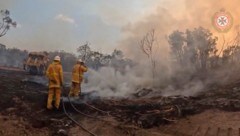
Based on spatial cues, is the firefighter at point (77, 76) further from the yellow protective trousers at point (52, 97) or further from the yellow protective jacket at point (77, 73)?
the yellow protective trousers at point (52, 97)

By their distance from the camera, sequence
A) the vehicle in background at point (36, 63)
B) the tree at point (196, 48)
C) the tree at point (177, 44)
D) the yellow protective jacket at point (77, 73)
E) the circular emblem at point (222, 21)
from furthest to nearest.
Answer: the tree at point (177, 44) < the vehicle in background at point (36, 63) < the circular emblem at point (222, 21) < the tree at point (196, 48) < the yellow protective jacket at point (77, 73)

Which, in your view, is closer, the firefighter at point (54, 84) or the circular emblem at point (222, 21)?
the firefighter at point (54, 84)

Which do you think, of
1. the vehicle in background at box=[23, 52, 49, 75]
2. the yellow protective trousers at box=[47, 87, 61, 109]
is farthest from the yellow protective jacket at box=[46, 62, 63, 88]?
the vehicle in background at box=[23, 52, 49, 75]

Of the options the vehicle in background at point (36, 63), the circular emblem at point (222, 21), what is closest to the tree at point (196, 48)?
the circular emblem at point (222, 21)

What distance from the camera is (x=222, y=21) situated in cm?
2414

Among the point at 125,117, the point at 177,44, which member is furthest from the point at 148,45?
the point at 125,117

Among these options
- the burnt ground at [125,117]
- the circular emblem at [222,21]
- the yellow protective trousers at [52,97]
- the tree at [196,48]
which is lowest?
the burnt ground at [125,117]

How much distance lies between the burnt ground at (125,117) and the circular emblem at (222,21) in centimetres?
1134

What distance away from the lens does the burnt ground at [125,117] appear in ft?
33.0

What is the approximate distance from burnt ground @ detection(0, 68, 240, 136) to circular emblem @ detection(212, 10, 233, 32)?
11.3 metres

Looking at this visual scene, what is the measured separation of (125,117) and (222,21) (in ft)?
50.2

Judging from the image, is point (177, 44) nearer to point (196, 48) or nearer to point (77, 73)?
point (196, 48)

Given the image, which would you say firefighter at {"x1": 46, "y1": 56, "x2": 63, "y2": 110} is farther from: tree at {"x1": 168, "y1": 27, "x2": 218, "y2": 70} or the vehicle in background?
tree at {"x1": 168, "y1": 27, "x2": 218, "y2": 70}

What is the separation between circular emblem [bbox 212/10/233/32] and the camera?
24.3 meters
